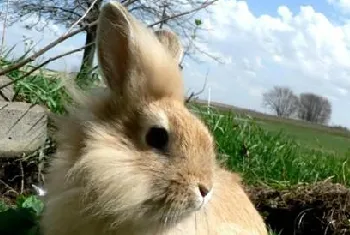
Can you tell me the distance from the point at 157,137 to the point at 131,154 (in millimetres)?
148

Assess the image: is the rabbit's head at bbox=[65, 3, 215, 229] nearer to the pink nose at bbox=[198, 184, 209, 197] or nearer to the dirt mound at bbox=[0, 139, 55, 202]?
the pink nose at bbox=[198, 184, 209, 197]

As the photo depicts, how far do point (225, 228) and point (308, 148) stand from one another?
21.3 feet

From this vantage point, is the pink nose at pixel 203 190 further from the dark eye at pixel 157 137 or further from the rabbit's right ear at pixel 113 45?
the rabbit's right ear at pixel 113 45

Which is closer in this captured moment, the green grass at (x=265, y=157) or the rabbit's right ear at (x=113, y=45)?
the rabbit's right ear at (x=113, y=45)

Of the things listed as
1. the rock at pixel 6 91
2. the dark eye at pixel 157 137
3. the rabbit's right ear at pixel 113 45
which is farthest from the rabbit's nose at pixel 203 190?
the rock at pixel 6 91

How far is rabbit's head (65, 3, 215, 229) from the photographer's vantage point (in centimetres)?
323

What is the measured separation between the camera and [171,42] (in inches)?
157

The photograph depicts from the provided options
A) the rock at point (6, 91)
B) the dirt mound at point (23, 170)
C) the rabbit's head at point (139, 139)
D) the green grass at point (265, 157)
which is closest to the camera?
the rabbit's head at point (139, 139)

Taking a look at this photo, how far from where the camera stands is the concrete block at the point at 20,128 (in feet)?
19.6

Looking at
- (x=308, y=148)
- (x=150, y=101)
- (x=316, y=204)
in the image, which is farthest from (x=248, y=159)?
(x=150, y=101)

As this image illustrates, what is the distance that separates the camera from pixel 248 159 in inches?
305

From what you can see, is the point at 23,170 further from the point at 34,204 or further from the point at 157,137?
the point at 157,137

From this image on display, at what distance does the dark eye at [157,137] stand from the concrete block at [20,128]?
107 inches

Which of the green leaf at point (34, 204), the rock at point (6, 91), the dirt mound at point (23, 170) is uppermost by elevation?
the rock at point (6, 91)
